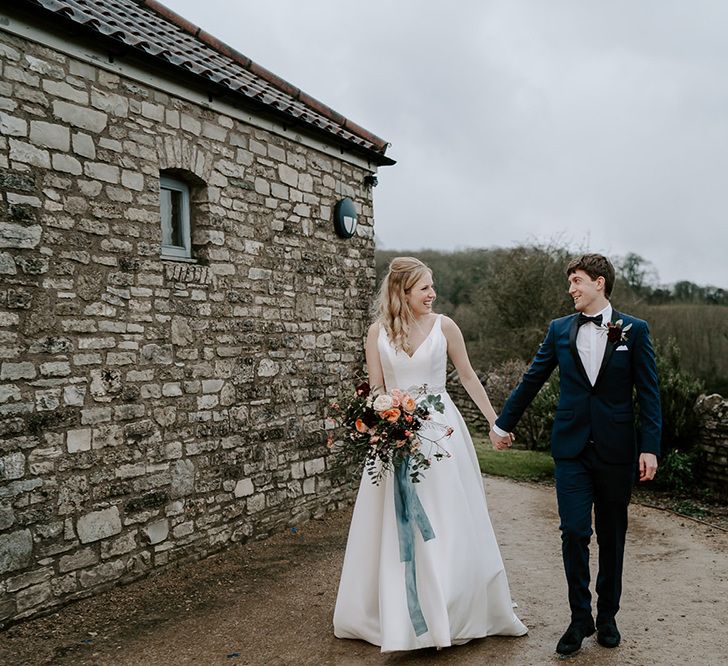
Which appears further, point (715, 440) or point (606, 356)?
point (715, 440)

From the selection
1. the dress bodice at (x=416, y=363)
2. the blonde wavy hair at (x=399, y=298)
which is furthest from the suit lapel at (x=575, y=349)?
the blonde wavy hair at (x=399, y=298)

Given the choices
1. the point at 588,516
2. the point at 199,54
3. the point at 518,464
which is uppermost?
the point at 199,54

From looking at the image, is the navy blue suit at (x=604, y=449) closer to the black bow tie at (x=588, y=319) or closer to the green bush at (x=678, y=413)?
the black bow tie at (x=588, y=319)

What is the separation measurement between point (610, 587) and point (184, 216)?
14.3 feet

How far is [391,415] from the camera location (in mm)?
3746

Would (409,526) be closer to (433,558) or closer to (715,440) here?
(433,558)

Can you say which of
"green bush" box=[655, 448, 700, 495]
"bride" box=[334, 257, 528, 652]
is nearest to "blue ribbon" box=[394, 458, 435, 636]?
"bride" box=[334, 257, 528, 652]

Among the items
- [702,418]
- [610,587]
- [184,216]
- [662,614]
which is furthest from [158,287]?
[702,418]

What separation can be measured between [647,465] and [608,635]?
102 centimetres

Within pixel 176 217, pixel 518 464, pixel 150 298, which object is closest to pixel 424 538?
pixel 150 298

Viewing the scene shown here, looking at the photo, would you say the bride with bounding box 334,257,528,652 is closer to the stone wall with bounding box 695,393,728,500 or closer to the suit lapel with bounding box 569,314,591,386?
the suit lapel with bounding box 569,314,591,386

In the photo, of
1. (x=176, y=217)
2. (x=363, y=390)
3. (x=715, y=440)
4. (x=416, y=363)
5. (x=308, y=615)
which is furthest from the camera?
(x=715, y=440)

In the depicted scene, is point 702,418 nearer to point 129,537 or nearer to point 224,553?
point 224,553

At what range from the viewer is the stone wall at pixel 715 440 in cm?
852
